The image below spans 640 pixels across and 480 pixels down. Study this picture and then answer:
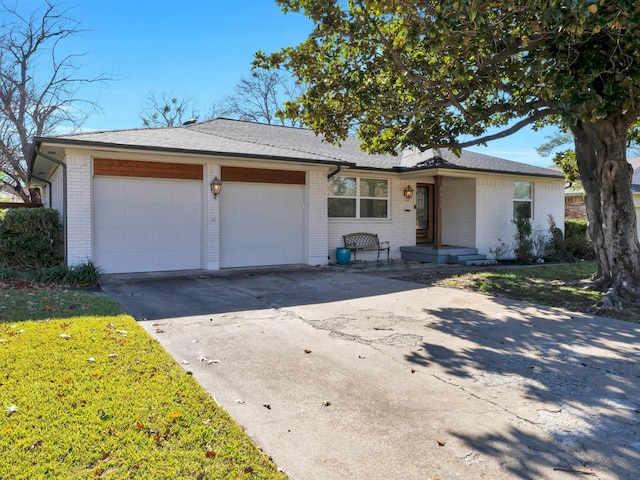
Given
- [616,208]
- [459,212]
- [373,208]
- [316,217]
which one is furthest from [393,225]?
[616,208]

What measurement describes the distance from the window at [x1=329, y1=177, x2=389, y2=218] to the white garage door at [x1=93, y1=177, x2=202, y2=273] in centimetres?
441

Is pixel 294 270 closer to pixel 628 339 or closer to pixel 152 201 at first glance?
pixel 152 201

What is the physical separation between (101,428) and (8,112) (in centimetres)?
2371

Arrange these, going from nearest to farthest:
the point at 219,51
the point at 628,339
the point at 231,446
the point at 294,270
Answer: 1. the point at 231,446
2. the point at 628,339
3. the point at 294,270
4. the point at 219,51

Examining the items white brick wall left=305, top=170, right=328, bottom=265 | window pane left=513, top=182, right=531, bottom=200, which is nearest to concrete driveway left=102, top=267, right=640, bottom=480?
white brick wall left=305, top=170, right=328, bottom=265

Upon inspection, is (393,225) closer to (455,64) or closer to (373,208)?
(373,208)

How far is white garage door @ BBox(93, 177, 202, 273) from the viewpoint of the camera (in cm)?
991

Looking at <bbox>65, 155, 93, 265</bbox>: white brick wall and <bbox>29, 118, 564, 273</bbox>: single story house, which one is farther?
<bbox>29, 118, 564, 273</bbox>: single story house

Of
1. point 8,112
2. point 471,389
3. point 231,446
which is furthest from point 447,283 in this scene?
point 8,112

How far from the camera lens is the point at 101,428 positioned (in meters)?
2.87

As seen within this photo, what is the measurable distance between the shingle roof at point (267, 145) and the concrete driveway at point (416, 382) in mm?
4041

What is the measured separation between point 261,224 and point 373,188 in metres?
4.36

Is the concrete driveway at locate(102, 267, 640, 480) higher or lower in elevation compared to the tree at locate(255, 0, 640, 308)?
lower

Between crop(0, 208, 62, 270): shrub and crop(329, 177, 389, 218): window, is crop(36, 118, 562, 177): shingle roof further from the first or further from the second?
crop(0, 208, 62, 270): shrub
